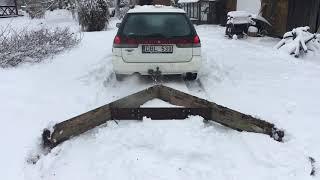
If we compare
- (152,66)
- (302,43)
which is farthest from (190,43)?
(302,43)

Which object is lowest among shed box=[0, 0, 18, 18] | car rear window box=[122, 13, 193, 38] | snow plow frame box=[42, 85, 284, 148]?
shed box=[0, 0, 18, 18]

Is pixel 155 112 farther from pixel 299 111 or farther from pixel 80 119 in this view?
pixel 299 111

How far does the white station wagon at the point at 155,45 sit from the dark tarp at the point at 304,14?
789cm

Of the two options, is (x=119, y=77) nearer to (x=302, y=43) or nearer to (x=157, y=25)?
(x=157, y=25)

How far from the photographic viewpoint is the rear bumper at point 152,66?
25.7ft

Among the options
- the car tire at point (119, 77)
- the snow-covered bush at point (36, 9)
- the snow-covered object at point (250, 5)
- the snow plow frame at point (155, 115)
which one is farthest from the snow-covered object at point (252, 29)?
the snow-covered bush at point (36, 9)

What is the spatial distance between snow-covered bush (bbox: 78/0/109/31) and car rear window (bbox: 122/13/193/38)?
11.7 metres

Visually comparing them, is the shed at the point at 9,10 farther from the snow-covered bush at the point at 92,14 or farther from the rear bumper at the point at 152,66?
the rear bumper at the point at 152,66

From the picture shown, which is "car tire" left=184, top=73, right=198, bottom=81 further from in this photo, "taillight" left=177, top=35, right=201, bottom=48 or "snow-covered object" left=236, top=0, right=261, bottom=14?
"snow-covered object" left=236, top=0, right=261, bottom=14

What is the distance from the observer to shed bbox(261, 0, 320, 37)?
14.0m

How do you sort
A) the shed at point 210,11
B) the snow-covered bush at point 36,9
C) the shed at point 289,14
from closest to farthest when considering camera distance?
the shed at point 289,14
the shed at point 210,11
the snow-covered bush at point 36,9

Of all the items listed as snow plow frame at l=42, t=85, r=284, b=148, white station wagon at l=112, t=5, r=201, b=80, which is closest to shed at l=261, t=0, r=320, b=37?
white station wagon at l=112, t=5, r=201, b=80

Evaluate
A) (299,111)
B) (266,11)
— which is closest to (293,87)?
(299,111)

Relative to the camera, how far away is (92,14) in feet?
63.2
